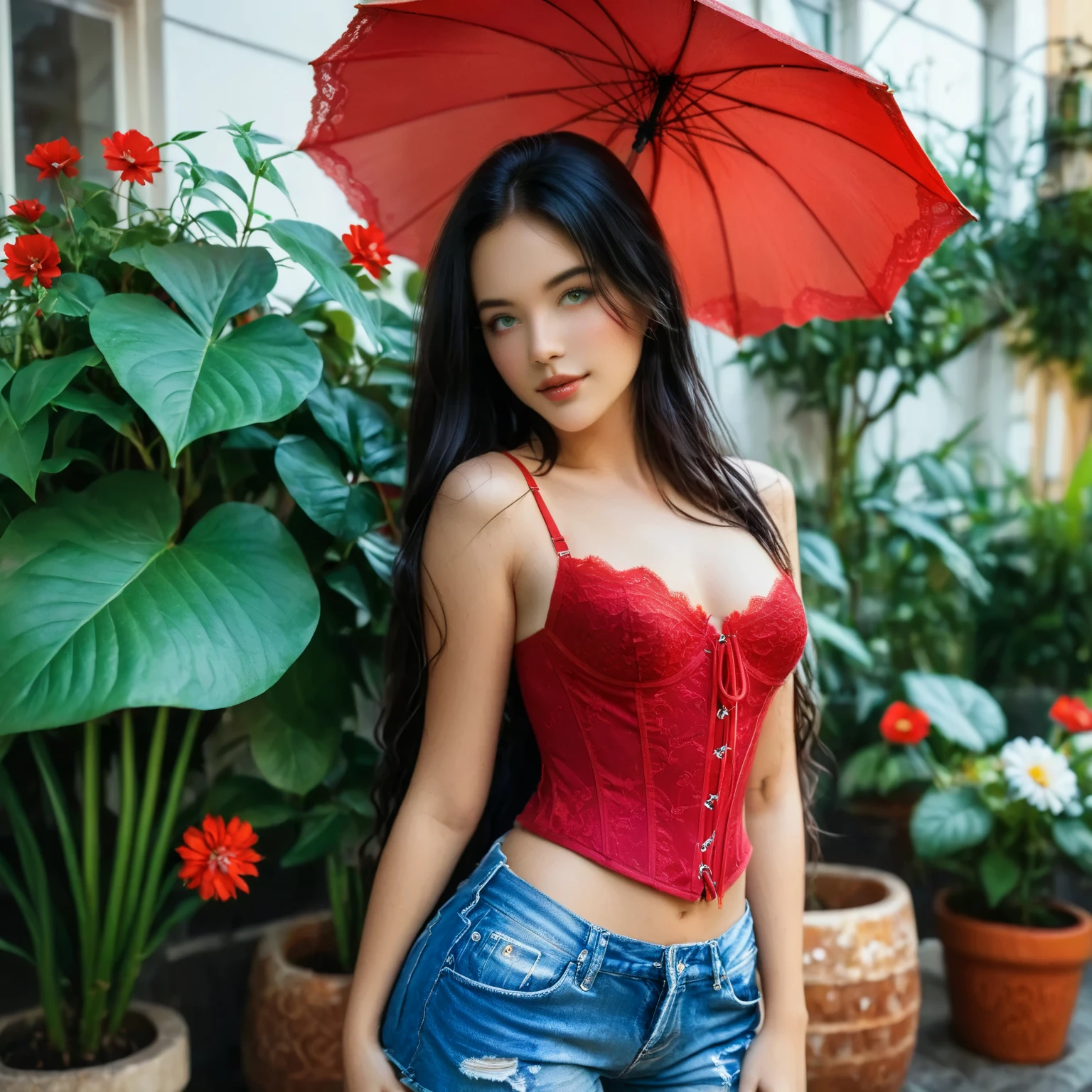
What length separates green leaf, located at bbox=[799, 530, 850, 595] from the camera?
96.2 inches

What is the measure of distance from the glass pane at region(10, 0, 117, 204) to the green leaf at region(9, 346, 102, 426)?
87 cm

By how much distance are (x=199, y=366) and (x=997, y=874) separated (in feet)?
6.63

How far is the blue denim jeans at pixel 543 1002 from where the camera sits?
112 centimetres

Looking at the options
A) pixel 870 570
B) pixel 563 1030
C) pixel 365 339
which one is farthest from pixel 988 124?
pixel 563 1030

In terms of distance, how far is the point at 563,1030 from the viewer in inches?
44.5

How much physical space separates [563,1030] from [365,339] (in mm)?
1411

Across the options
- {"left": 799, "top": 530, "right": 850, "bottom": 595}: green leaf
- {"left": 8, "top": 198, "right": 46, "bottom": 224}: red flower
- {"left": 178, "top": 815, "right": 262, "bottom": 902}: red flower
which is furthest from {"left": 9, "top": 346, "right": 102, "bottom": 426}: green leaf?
{"left": 799, "top": 530, "right": 850, "bottom": 595}: green leaf

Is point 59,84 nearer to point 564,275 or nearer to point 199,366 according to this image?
point 199,366

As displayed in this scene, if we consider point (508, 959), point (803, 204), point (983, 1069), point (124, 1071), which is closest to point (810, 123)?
point (803, 204)

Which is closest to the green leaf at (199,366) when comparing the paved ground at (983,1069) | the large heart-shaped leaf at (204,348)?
the large heart-shaped leaf at (204,348)

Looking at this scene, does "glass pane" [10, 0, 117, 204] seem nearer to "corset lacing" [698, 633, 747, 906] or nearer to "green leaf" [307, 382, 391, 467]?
"green leaf" [307, 382, 391, 467]

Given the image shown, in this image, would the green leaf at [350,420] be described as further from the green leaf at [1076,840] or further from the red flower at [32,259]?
the green leaf at [1076,840]

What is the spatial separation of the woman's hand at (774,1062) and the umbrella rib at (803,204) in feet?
3.08

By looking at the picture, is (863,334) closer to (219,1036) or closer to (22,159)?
(22,159)
